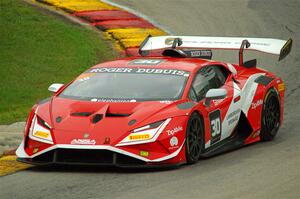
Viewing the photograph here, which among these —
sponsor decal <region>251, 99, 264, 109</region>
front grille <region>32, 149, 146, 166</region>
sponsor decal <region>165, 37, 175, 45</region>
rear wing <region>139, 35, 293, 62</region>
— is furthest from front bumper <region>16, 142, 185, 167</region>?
sponsor decal <region>165, 37, 175, 45</region>

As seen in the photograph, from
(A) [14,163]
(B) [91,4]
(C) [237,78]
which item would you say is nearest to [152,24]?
(B) [91,4]

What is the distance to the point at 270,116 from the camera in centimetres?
1341

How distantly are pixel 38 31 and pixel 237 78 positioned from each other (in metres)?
8.50

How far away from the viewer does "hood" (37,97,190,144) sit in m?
10.8

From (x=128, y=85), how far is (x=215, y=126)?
115 cm

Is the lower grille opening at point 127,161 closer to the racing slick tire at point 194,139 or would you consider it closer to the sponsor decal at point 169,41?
the racing slick tire at point 194,139

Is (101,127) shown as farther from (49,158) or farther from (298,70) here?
(298,70)

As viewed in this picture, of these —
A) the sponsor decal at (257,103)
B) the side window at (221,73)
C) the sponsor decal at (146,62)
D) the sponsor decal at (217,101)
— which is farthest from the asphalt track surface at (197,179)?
the sponsor decal at (146,62)

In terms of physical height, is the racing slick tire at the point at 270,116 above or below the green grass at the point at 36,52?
above

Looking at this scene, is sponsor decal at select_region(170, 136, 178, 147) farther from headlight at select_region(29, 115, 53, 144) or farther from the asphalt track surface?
headlight at select_region(29, 115, 53, 144)

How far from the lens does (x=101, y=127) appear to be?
10.9 meters

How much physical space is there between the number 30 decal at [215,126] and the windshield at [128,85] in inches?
20.0

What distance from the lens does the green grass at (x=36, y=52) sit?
1706 cm

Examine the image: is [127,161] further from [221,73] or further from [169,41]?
[169,41]
